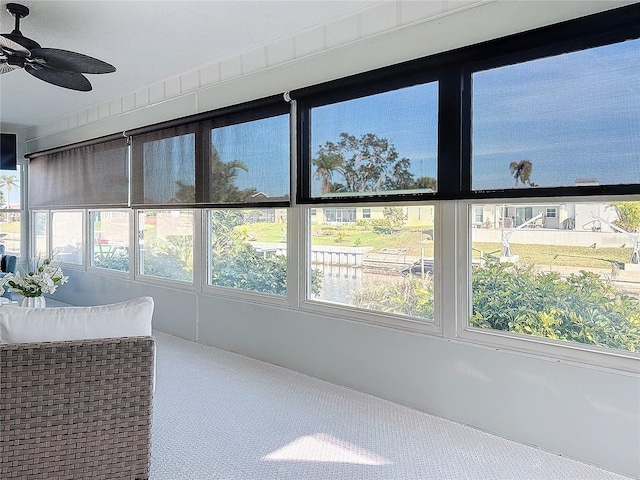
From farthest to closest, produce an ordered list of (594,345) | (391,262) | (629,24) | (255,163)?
1. (255,163)
2. (391,262)
3. (594,345)
4. (629,24)

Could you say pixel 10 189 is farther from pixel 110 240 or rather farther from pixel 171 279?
pixel 171 279

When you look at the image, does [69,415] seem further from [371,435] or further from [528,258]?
[528,258]

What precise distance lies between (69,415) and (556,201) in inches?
96.6

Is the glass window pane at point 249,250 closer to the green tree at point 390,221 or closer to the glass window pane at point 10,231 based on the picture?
the green tree at point 390,221

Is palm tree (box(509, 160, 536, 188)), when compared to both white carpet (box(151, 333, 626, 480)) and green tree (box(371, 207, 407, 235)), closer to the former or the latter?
green tree (box(371, 207, 407, 235))

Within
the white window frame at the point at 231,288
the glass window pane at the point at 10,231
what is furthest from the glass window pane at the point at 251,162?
the glass window pane at the point at 10,231

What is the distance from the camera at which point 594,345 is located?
2.37 m

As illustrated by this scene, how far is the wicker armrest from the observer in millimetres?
1879

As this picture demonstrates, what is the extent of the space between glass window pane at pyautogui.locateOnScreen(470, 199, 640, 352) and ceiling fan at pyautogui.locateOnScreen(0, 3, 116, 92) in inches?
102

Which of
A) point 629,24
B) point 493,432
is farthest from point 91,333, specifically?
point 629,24

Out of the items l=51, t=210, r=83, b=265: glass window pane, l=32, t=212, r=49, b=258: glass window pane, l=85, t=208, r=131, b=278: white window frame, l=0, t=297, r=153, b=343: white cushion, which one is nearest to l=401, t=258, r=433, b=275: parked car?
l=0, t=297, r=153, b=343: white cushion

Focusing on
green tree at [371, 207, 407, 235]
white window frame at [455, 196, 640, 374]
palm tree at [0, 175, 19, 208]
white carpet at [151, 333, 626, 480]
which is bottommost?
white carpet at [151, 333, 626, 480]

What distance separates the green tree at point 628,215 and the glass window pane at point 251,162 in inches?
90.0

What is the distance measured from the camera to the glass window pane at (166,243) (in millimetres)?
4922
